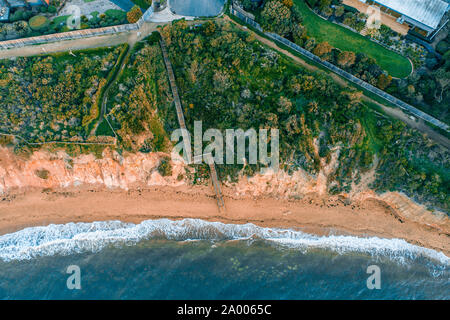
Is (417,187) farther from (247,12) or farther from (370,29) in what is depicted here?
(247,12)

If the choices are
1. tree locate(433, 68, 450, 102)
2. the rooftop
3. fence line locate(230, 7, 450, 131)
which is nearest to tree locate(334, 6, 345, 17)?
the rooftop

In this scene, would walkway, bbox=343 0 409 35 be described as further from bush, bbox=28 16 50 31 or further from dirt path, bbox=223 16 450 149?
bush, bbox=28 16 50 31

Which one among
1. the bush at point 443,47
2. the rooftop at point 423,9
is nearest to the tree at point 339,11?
the rooftop at point 423,9

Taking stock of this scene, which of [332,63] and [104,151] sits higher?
[332,63]

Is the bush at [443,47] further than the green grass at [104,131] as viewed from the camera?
Yes

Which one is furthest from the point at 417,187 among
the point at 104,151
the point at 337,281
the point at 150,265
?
the point at 104,151

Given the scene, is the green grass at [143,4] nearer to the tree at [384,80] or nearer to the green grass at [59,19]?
the green grass at [59,19]
